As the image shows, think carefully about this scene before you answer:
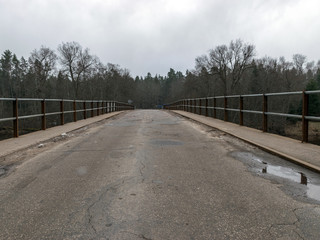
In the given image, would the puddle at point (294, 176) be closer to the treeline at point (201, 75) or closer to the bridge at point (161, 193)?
the bridge at point (161, 193)

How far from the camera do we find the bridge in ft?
9.12

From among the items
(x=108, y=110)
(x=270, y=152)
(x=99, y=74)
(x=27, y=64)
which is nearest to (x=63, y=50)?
(x=27, y=64)

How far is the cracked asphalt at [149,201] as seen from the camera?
275cm

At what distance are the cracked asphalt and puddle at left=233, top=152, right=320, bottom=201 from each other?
7.0 inches

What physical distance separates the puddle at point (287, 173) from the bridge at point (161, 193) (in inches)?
0.7

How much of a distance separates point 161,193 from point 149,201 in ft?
1.04

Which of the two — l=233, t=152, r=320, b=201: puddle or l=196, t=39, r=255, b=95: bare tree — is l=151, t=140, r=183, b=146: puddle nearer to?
l=233, t=152, r=320, b=201: puddle

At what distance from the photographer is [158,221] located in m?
2.94

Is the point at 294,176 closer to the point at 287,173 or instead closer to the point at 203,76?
the point at 287,173

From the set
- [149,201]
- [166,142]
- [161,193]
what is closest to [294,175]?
[161,193]

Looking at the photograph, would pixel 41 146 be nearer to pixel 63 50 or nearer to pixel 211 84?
pixel 63 50

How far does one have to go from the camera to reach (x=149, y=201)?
3490 millimetres

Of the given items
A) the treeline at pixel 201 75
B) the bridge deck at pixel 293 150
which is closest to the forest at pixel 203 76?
the treeline at pixel 201 75

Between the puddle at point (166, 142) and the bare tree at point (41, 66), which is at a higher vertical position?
the bare tree at point (41, 66)
